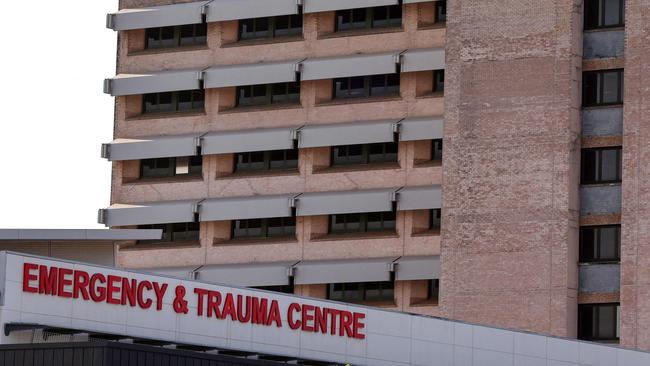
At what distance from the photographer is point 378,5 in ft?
360

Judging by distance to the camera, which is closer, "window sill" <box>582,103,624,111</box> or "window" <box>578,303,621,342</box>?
"window" <box>578,303,621,342</box>

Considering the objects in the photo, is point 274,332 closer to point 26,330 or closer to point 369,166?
point 26,330

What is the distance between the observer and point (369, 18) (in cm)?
11169

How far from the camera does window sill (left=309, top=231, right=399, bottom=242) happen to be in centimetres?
10925

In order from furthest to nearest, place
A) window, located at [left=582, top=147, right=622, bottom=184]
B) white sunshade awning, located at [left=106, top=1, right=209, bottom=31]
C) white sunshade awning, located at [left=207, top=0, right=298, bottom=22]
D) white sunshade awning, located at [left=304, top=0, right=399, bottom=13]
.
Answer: white sunshade awning, located at [left=106, top=1, right=209, bottom=31] → white sunshade awning, located at [left=207, top=0, right=298, bottom=22] → white sunshade awning, located at [left=304, top=0, right=399, bottom=13] → window, located at [left=582, top=147, right=622, bottom=184]

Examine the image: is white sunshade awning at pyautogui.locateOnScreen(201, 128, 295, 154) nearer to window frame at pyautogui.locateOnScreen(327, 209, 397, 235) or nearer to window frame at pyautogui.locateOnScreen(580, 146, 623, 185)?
window frame at pyautogui.locateOnScreen(327, 209, 397, 235)

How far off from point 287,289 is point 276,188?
207 inches

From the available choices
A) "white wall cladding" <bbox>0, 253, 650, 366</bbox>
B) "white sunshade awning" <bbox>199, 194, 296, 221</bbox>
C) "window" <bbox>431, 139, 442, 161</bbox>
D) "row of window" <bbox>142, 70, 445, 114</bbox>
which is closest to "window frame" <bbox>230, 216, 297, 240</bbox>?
"white sunshade awning" <bbox>199, 194, 296, 221</bbox>

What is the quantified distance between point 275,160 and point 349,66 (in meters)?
7.06

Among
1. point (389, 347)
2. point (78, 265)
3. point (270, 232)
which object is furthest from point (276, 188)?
point (78, 265)

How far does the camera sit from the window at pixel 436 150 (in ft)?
358

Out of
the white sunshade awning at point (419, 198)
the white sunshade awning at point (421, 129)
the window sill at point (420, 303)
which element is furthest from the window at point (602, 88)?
the window sill at point (420, 303)

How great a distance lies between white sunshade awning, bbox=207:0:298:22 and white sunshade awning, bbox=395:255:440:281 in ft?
48.0

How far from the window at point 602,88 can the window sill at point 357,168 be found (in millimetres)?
17090
